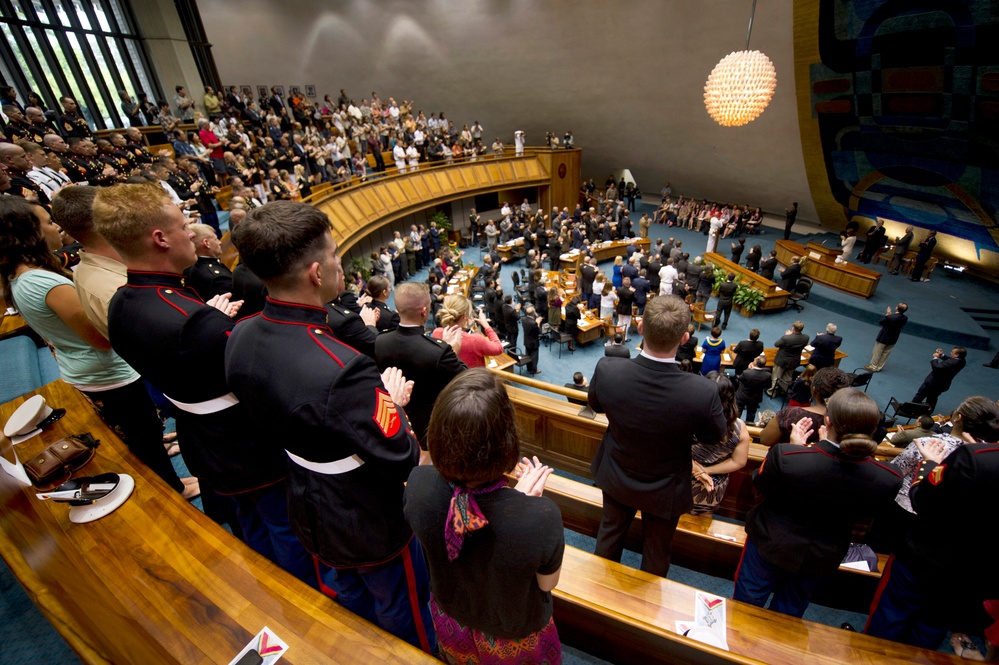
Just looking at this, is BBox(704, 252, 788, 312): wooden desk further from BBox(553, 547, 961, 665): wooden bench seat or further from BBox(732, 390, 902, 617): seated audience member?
BBox(553, 547, 961, 665): wooden bench seat

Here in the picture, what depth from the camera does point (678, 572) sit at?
9.50 ft

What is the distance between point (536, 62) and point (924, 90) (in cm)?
1080

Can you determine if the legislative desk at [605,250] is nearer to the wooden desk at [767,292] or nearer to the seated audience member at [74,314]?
the wooden desk at [767,292]

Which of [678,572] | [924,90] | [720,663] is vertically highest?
[924,90]

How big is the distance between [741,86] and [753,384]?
16.7ft

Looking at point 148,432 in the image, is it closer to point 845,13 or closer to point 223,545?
point 223,545

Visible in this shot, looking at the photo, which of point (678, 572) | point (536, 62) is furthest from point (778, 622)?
point (536, 62)

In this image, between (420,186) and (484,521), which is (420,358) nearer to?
(484,521)

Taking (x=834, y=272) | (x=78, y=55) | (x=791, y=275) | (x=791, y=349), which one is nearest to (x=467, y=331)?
(x=791, y=349)

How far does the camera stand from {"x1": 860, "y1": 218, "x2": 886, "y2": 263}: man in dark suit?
11.3 meters

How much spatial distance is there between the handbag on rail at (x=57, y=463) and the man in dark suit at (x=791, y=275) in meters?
11.1

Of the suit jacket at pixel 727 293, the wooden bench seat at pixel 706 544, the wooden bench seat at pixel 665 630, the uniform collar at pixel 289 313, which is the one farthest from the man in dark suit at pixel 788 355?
the uniform collar at pixel 289 313

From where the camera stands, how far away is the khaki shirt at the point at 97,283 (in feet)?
6.07

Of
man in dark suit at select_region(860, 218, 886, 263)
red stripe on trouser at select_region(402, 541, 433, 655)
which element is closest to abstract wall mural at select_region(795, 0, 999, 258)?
man in dark suit at select_region(860, 218, 886, 263)
